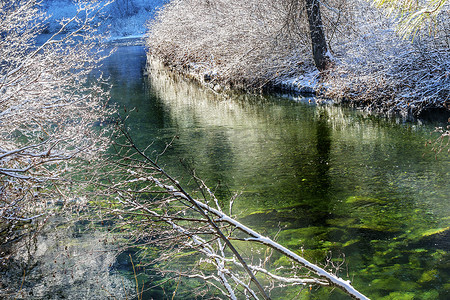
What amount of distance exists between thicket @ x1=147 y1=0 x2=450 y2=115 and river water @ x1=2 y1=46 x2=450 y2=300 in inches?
51.3

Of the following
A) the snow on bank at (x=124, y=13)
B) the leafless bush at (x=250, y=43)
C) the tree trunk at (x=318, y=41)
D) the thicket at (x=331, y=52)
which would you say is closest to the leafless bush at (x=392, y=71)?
the thicket at (x=331, y=52)

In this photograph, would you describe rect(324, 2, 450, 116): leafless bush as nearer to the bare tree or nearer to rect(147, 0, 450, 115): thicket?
rect(147, 0, 450, 115): thicket

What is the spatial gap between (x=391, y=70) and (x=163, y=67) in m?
19.0

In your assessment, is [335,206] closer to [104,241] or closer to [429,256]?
[429,256]

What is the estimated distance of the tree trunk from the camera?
56.4ft

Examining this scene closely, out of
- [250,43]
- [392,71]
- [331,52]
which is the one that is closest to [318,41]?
[331,52]

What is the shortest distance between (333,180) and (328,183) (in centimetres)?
18

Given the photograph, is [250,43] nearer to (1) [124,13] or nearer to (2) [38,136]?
(2) [38,136]

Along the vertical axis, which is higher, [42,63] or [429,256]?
[42,63]

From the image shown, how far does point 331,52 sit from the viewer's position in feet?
59.3

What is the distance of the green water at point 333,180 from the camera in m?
5.71

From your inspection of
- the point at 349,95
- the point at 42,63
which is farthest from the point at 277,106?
the point at 42,63

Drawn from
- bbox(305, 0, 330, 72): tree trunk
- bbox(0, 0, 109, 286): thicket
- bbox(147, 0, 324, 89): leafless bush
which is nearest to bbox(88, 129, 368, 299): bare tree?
bbox(0, 0, 109, 286): thicket

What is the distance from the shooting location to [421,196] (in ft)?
24.4
